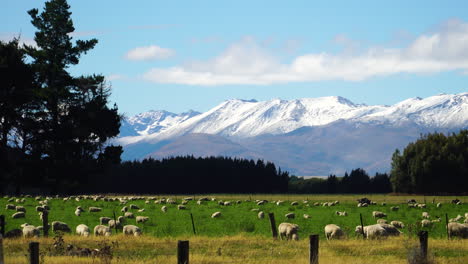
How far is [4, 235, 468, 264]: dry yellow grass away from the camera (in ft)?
76.8

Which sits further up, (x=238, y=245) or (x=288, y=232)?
(x=288, y=232)

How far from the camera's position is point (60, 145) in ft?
270

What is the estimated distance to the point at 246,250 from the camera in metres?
27.6

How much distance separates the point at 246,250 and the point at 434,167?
92527mm

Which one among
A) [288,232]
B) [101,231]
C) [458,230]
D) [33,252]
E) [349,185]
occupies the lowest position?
[458,230]

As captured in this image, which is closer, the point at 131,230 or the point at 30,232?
the point at 30,232

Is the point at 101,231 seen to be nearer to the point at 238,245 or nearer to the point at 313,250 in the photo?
the point at 238,245

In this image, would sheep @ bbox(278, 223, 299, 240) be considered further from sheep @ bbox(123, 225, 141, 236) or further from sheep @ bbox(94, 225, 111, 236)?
sheep @ bbox(94, 225, 111, 236)

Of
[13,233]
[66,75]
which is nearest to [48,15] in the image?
[66,75]

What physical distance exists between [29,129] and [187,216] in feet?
123

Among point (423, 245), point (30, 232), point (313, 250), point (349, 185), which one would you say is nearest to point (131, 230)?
point (30, 232)

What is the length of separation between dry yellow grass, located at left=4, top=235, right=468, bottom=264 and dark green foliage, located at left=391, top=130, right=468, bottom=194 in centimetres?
8465

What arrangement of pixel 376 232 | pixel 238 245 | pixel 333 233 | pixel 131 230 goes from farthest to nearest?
pixel 131 230, pixel 333 233, pixel 376 232, pixel 238 245

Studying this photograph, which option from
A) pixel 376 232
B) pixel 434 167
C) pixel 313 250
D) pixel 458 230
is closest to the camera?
pixel 313 250
